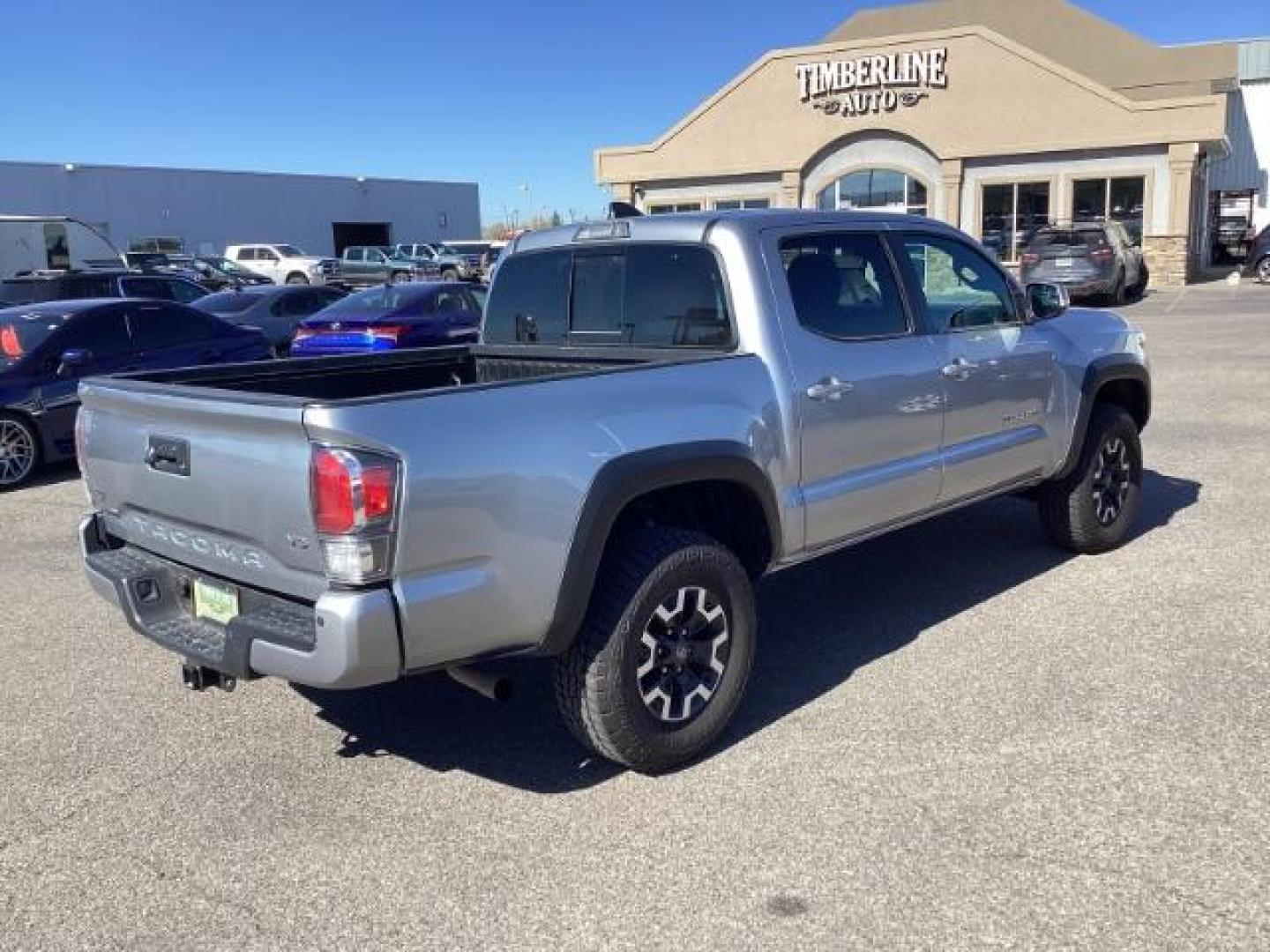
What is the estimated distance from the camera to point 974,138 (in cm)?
3114

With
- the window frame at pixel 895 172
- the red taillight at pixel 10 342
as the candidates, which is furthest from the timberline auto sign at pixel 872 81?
the red taillight at pixel 10 342

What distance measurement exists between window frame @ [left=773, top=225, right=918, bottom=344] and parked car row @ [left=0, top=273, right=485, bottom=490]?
3126 mm

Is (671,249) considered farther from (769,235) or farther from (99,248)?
(99,248)

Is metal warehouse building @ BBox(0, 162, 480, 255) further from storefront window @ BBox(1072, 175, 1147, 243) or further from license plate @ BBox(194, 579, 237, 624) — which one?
license plate @ BBox(194, 579, 237, 624)

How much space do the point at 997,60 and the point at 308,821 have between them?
31409 mm

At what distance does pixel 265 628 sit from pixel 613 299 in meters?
2.14

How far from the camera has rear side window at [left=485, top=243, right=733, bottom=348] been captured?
4461 mm

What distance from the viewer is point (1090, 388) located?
5.97m

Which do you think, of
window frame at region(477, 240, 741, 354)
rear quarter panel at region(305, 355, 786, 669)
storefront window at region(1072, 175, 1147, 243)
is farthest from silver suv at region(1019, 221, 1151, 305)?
rear quarter panel at region(305, 355, 786, 669)

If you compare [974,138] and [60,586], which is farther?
[974,138]

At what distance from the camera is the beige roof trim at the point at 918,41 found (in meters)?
28.9

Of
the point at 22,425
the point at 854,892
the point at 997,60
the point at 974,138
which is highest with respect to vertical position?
the point at 997,60

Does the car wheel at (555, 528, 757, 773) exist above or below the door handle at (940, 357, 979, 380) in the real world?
below

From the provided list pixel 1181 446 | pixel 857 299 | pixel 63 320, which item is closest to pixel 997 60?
pixel 1181 446
